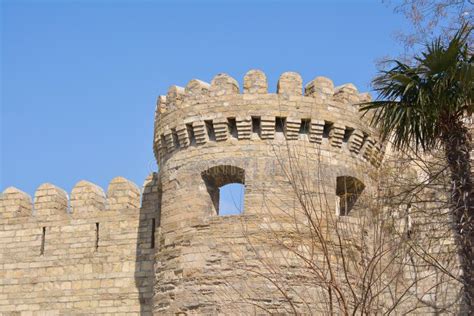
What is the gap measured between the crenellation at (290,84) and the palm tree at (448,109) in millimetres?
3477

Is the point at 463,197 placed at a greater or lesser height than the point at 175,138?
lesser

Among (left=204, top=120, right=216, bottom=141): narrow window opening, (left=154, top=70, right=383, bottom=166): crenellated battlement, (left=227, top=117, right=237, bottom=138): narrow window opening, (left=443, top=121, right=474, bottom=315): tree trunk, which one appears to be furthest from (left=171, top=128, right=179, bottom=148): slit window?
(left=443, top=121, right=474, bottom=315): tree trunk

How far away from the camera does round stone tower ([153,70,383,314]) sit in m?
14.0

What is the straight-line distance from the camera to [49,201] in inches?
707

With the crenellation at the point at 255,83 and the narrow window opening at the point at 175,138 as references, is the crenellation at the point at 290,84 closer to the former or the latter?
the crenellation at the point at 255,83

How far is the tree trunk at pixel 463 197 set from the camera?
34.2 ft

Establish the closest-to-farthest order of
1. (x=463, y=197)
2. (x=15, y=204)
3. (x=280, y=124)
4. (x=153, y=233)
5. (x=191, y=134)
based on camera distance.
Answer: (x=463, y=197) → (x=280, y=124) → (x=191, y=134) → (x=153, y=233) → (x=15, y=204)

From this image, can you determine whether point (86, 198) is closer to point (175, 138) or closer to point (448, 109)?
point (175, 138)

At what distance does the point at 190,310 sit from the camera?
1405cm

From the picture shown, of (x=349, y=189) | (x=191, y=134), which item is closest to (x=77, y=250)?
(x=191, y=134)

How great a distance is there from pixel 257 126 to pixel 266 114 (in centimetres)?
26

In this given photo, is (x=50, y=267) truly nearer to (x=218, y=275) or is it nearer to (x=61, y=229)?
(x=61, y=229)

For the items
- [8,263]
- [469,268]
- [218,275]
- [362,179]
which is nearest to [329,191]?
[362,179]

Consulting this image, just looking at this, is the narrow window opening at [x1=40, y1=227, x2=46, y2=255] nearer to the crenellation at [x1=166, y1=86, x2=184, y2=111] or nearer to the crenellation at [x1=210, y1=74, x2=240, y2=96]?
the crenellation at [x1=166, y1=86, x2=184, y2=111]
